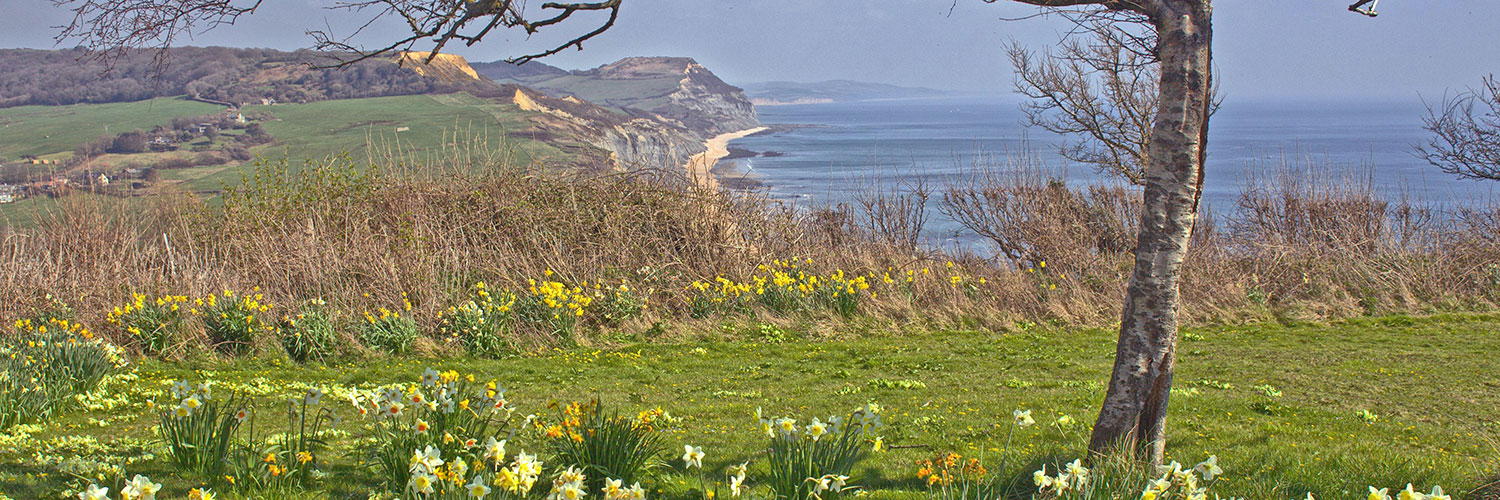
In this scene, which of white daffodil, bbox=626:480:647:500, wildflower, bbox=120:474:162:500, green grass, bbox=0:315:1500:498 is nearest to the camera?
wildflower, bbox=120:474:162:500

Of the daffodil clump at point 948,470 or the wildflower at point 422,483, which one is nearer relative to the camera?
the wildflower at point 422,483

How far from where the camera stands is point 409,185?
45.0 feet

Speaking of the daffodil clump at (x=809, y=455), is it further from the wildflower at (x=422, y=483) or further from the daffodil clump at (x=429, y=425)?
the wildflower at (x=422, y=483)

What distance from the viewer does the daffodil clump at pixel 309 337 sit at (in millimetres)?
9680

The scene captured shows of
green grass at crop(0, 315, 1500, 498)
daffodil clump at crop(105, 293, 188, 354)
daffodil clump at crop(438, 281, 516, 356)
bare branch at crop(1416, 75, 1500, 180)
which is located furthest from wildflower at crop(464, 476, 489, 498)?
bare branch at crop(1416, 75, 1500, 180)

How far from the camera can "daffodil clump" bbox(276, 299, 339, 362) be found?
31.8 feet

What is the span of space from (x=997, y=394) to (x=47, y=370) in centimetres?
739

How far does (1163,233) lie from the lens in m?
4.07

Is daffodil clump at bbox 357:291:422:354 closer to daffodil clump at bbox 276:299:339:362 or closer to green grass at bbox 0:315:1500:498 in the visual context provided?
daffodil clump at bbox 276:299:339:362

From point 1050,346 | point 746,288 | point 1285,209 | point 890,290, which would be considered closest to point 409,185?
point 746,288

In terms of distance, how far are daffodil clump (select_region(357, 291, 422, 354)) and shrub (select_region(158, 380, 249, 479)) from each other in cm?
568

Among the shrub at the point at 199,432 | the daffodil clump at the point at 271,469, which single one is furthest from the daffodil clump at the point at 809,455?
the shrub at the point at 199,432

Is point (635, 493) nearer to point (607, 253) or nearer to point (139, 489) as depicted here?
point (139, 489)

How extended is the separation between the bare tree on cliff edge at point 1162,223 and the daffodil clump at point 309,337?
818cm
